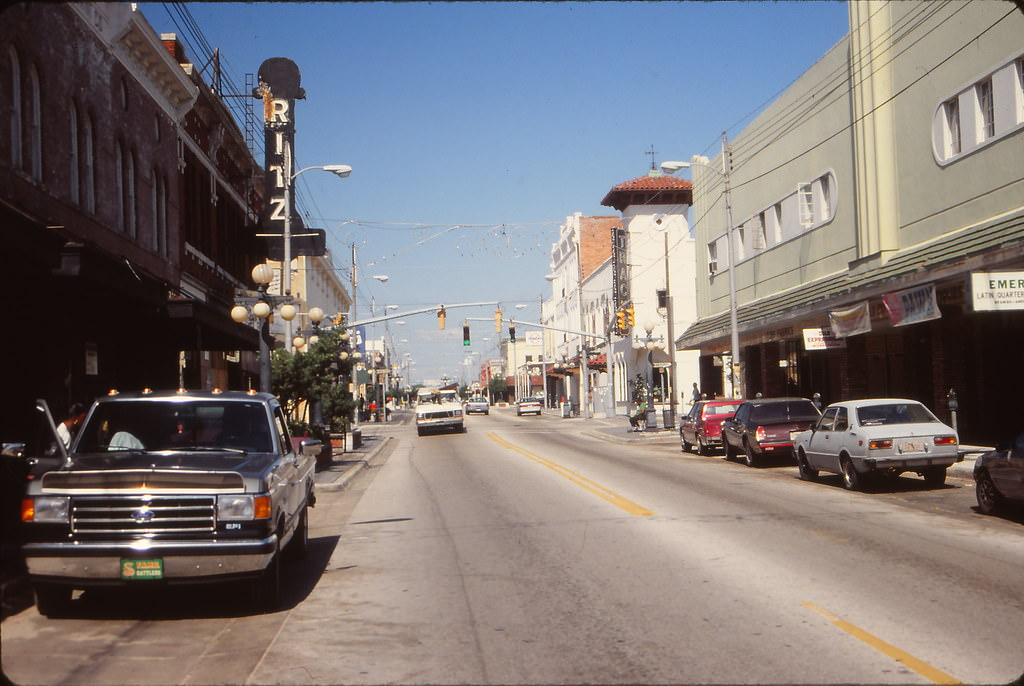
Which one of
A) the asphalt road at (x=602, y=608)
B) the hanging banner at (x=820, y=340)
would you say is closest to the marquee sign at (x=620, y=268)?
the hanging banner at (x=820, y=340)

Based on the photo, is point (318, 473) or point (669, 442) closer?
point (318, 473)

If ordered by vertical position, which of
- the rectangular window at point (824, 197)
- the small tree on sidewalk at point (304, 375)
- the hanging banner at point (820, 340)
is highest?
the rectangular window at point (824, 197)

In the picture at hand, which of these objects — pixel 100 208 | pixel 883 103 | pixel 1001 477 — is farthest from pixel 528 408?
pixel 1001 477

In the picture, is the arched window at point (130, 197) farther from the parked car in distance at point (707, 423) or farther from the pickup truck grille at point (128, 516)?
the parked car in distance at point (707, 423)

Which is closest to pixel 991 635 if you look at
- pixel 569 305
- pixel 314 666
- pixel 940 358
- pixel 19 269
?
pixel 314 666

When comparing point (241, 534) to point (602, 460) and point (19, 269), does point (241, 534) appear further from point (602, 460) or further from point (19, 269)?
point (602, 460)

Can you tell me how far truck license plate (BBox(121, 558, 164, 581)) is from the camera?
7.81 metres

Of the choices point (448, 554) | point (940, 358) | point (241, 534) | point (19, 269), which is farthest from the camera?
point (940, 358)

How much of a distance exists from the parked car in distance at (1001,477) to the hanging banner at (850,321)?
12.1 m

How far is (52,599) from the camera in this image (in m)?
8.24

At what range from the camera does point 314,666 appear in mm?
6910

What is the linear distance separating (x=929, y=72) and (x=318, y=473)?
726 inches

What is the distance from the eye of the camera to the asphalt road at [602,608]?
666 cm

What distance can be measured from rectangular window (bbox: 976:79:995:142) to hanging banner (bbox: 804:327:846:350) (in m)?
7.59
